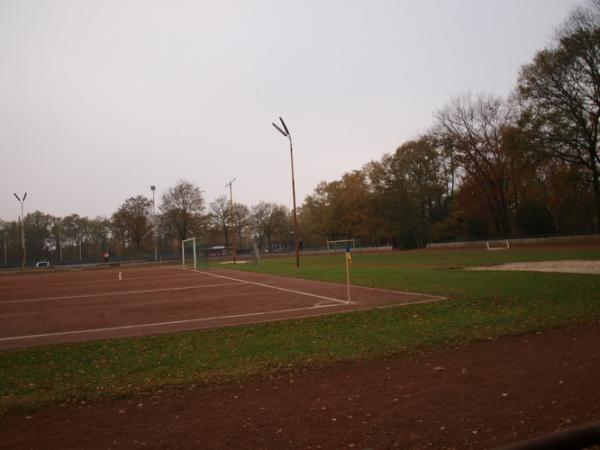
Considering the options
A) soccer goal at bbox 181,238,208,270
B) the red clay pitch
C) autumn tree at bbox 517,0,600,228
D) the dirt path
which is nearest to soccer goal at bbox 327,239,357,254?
soccer goal at bbox 181,238,208,270

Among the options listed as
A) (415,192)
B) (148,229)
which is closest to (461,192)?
(415,192)

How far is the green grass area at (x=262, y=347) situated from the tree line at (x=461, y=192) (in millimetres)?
35764

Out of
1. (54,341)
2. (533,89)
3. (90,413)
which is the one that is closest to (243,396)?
(90,413)

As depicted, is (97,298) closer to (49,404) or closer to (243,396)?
(49,404)

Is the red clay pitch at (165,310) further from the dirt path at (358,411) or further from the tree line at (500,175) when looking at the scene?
the tree line at (500,175)

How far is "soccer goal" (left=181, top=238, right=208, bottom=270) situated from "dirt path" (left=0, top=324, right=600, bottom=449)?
41.6 metres

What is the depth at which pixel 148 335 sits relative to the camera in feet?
32.2

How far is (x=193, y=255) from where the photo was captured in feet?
188

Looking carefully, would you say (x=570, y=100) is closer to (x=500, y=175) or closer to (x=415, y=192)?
(x=500, y=175)

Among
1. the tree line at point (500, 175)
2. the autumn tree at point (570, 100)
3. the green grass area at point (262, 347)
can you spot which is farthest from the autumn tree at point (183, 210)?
the green grass area at point (262, 347)

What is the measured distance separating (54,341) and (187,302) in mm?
6255

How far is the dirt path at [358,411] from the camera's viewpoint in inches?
167

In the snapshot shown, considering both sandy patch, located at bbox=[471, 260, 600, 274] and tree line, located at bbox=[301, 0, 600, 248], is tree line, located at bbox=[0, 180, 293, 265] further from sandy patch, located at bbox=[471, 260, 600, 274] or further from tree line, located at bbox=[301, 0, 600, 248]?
sandy patch, located at bbox=[471, 260, 600, 274]

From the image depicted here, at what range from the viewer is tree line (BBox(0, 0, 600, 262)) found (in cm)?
4147
